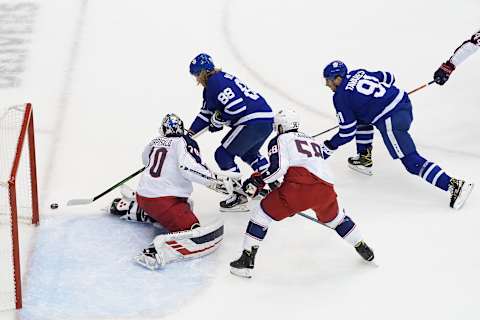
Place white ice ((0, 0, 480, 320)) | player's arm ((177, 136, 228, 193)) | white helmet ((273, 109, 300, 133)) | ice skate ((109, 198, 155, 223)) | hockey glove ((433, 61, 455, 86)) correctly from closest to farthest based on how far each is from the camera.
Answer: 1. white ice ((0, 0, 480, 320))
2. white helmet ((273, 109, 300, 133))
3. player's arm ((177, 136, 228, 193))
4. ice skate ((109, 198, 155, 223))
5. hockey glove ((433, 61, 455, 86))

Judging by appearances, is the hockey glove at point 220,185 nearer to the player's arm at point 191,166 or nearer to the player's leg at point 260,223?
the player's arm at point 191,166

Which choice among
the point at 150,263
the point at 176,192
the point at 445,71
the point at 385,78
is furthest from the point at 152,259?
the point at 445,71

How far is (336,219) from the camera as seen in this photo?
4.57 meters

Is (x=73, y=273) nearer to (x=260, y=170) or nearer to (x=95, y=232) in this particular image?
(x=95, y=232)

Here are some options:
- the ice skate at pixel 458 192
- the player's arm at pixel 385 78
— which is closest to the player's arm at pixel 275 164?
the player's arm at pixel 385 78

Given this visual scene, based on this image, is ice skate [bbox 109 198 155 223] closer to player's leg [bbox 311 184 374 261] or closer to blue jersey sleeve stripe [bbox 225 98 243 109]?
blue jersey sleeve stripe [bbox 225 98 243 109]

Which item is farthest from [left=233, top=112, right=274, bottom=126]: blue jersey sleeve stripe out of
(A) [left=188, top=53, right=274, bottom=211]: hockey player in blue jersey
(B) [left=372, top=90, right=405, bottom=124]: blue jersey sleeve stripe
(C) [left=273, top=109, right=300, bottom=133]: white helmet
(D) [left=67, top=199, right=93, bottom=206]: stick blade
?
(D) [left=67, top=199, right=93, bottom=206]: stick blade

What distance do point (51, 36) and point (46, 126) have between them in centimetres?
131

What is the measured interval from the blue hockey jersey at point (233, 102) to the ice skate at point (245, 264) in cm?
80

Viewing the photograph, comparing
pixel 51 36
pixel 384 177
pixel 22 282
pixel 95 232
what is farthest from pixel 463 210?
pixel 51 36

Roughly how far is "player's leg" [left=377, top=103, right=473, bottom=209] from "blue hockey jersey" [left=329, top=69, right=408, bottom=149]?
0.17ft

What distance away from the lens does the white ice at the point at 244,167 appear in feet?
14.5

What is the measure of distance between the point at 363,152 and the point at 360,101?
444 millimetres

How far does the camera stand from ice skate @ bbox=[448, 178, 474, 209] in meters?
5.15
